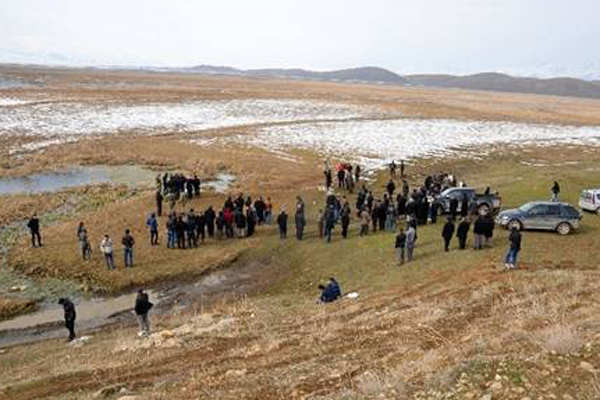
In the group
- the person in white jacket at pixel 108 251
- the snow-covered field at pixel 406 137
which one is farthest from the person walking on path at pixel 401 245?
the snow-covered field at pixel 406 137

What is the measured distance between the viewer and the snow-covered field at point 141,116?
2584 inches

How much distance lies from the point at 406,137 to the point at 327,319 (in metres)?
46.7

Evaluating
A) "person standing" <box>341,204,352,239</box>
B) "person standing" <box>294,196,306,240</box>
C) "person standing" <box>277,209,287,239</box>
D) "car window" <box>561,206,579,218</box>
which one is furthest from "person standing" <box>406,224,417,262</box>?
"person standing" <box>277,209,287,239</box>

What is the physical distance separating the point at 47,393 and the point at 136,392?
273 cm

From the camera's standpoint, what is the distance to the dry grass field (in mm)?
11492

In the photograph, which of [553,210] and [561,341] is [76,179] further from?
[561,341]

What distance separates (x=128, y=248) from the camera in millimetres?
27109

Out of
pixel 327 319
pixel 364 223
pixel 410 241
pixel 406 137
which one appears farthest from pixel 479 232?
pixel 406 137

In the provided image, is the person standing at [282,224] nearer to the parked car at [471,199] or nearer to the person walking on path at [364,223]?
the person walking on path at [364,223]

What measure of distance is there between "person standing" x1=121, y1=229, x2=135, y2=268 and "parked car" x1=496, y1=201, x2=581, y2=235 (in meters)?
16.0

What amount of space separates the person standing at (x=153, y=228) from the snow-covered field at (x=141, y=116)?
30951mm

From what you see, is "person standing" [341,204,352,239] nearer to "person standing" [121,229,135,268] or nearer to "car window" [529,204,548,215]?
"car window" [529,204,548,215]

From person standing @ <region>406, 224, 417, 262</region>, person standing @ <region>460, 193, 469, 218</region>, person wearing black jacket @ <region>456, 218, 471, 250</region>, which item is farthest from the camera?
person standing @ <region>460, 193, 469, 218</region>

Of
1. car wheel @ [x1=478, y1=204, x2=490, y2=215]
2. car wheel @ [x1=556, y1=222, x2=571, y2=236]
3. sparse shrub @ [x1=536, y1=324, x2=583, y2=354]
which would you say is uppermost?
sparse shrub @ [x1=536, y1=324, x2=583, y2=354]
